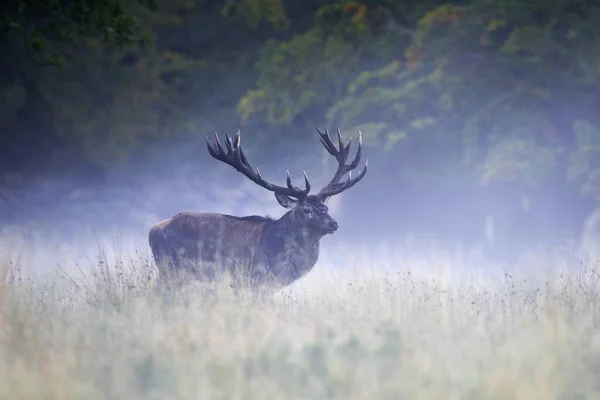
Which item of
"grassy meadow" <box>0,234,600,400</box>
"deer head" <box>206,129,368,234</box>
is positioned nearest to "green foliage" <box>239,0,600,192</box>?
"deer head" <box>206,129,368,234</box>

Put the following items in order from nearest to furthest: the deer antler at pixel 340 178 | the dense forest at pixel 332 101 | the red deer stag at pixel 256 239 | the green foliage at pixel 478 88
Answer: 1. the red deer stag at pixel 256 239
2. the deer antler at pixel 340 178
3. the green foliage at pixel 478 88
4. the dense forest at pixel 332 101

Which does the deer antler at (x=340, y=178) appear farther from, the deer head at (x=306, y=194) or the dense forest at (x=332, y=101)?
the dense forest at (x=332, y=101)

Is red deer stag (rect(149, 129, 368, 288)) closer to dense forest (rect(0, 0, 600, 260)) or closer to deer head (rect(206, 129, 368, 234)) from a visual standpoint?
deer head (rect(206, 129, 368, 234))

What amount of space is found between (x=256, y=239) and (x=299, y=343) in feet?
11.3

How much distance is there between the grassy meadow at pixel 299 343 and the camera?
19.5 ft

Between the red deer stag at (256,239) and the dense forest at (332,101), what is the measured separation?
2.53 meters

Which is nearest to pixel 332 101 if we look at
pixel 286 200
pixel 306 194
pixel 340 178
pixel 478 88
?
pixel 478 88

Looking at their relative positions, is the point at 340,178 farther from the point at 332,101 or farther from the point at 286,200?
the point at 332,101

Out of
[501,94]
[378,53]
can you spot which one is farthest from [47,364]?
[378,53]

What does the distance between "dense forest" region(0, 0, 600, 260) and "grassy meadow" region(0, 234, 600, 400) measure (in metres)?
4.18

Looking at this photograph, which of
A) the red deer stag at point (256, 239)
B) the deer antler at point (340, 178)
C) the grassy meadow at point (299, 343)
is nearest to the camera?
the grassy meadow at point (299, 343)

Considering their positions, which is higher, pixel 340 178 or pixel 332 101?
pixel 332 101

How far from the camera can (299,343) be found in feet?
22.2

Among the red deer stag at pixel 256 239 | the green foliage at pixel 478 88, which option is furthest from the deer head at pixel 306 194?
the green foliage at pixel 478 88
